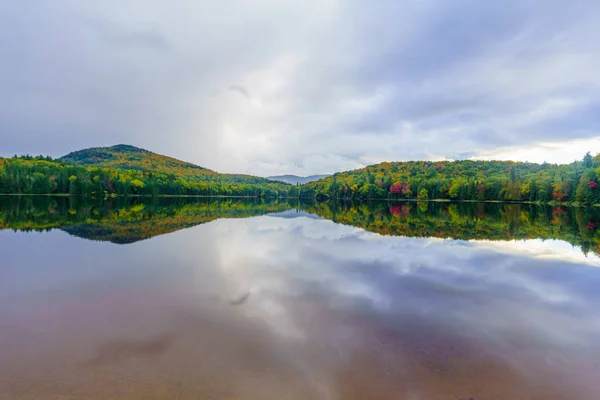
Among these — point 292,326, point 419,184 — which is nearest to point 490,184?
point 419,184

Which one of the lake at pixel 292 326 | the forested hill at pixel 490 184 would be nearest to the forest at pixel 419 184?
the forested hill at pixel 490 184

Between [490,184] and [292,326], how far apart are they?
125487 mm

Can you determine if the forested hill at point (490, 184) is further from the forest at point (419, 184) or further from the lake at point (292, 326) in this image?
the lake at point (292, 326)

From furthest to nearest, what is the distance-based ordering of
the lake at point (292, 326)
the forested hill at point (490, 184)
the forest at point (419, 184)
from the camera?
1. the forest at point (419, 184)
2. the forested hill at point (490, 184)
3. the lake at point (292, 326)

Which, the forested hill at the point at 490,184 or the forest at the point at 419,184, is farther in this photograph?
the forest at the point at 419,184

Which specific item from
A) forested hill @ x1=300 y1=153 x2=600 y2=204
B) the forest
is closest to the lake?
forested hill @ x1=300 y1=153 x2=600 y2=204

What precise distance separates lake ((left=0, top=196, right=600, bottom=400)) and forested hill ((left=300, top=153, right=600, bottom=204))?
290ft

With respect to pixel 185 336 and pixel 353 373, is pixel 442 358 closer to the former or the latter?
pixel 353 373

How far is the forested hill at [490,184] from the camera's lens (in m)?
89.3

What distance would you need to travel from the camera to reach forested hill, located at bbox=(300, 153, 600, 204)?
89.3 metres

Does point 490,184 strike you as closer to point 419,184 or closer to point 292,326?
point 419,184

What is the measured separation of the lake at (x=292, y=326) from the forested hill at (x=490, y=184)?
3478 inches

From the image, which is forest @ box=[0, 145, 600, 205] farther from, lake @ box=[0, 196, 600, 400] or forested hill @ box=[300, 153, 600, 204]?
lake @ box=[0, 196, 600, 400]

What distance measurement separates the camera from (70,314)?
10148mm
